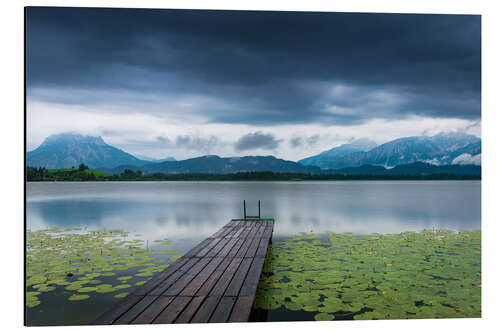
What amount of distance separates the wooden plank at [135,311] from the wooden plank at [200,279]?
28 centimetres

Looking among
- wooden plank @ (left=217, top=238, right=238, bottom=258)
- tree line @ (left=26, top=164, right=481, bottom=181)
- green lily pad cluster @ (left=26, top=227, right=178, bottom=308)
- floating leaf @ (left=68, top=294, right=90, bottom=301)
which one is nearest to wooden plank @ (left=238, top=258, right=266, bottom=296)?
wooden plank @ (left=217, top=238, right=238, bottom=258)

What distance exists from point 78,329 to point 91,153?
13757 centimetres

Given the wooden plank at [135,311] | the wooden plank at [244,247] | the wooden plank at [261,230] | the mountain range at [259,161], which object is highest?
the mountain range at [259,161]

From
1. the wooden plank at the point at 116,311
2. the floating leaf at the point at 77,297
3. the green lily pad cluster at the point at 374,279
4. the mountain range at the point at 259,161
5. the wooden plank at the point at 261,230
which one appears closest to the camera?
the wooden plank at the point at 116,311

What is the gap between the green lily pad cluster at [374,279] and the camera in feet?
9.43

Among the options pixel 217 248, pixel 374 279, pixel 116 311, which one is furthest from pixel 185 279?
pixel 374 279

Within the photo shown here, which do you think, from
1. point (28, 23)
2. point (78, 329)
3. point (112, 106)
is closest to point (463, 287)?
point (78, 329)

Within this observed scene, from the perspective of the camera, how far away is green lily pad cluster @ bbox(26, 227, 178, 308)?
3389mm

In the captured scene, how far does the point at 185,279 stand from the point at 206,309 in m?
0.66

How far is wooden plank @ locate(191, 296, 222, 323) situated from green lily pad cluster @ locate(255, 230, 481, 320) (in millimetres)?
892

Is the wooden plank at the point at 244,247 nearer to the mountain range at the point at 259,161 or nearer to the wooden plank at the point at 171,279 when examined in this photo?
the wooden plank at the point at 171,279

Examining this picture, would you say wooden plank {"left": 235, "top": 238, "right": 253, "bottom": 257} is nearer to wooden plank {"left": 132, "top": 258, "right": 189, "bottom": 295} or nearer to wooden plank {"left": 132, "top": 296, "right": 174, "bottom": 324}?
wooden plank {"left": 132, "top": 258, "right": 189, "bottom": 295}

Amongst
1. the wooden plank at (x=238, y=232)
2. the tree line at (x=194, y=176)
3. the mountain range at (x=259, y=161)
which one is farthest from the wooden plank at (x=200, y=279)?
the mountain range at (x=259, y=161)
